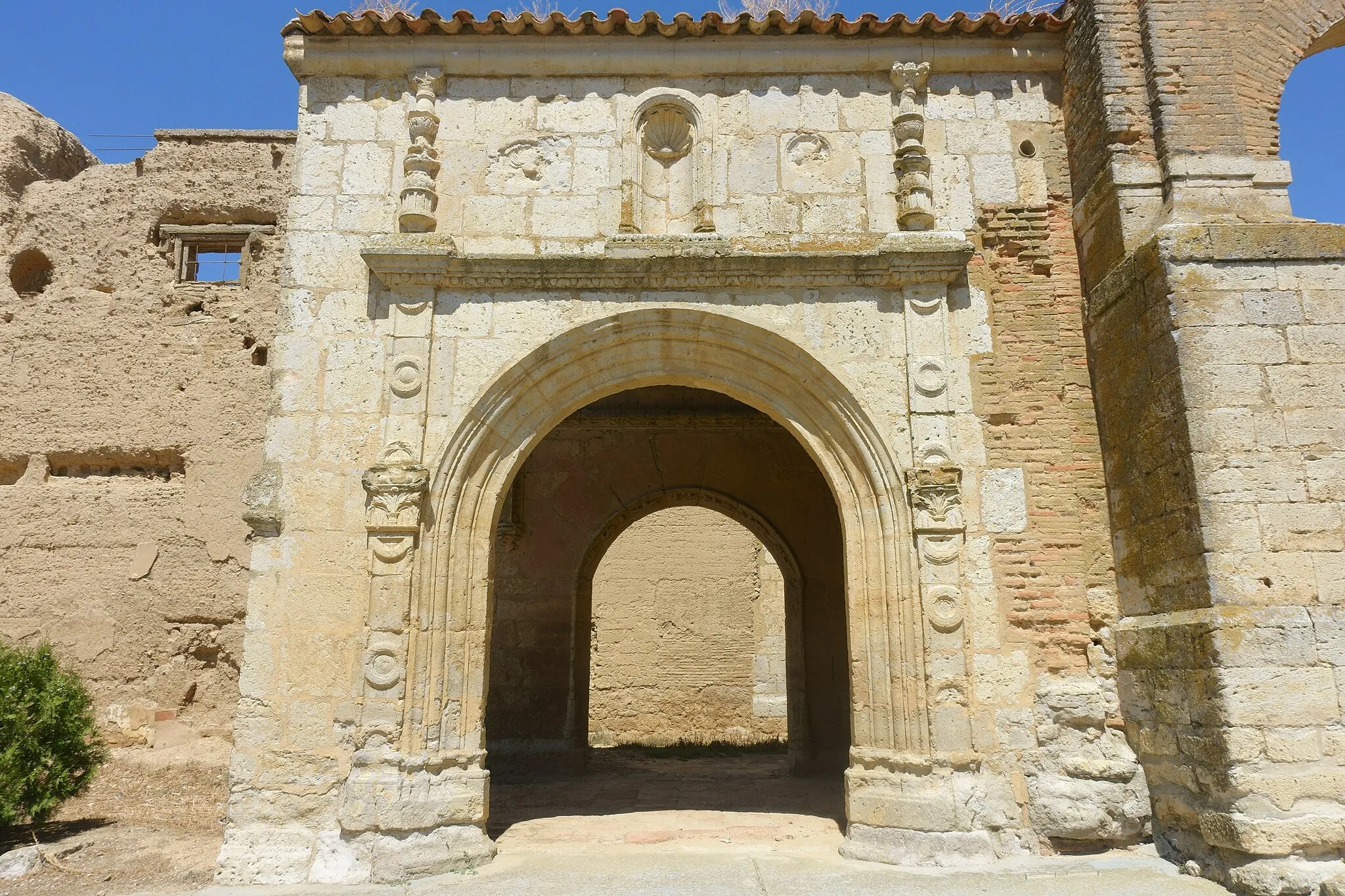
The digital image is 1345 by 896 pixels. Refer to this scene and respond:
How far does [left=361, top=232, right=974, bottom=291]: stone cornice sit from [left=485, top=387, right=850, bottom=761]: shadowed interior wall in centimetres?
412

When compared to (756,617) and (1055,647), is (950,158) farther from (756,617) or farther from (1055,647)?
(756,617)

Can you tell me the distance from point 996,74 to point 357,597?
5.18 m

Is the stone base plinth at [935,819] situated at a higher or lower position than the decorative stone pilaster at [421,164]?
lower

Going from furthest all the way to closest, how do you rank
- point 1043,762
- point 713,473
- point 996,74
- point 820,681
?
point 713,473 < point 820,681 < point 996,74 < point 1043,762

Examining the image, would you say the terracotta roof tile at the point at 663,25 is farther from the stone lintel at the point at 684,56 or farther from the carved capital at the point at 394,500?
the carved capital at the point at 394,500

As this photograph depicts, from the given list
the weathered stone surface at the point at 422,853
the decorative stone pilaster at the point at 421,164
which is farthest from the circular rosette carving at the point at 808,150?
the weathered stone surface at the point at 422,853

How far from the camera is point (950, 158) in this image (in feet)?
19.9

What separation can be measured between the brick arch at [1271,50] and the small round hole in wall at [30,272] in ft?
30.6

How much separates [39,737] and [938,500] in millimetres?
5723

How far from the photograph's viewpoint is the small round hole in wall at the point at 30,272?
8.42 m

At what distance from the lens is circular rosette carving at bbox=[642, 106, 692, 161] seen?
623cm

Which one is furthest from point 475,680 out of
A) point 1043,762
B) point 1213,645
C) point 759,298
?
point 1213,645

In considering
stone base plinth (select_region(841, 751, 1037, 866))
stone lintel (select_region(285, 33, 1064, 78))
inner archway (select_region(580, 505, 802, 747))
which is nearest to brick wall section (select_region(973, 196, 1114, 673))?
stone base plinth (select_region(841, 751, 1037, 866))

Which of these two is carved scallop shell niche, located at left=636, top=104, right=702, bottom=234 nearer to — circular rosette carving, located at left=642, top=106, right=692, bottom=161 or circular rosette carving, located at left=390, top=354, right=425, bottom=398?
circular rosette carving, located at left=642, top=106, right=692, bottom=161
